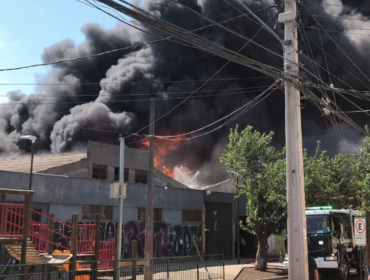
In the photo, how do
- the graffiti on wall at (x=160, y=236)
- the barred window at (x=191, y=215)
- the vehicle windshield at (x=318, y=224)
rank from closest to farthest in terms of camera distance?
the vehicle windshield at (x=318, y=224) < the graffiti on wall at (x=160, y=236) < the barred window at (x=191, y=215)

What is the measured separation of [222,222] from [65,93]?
42339 mm

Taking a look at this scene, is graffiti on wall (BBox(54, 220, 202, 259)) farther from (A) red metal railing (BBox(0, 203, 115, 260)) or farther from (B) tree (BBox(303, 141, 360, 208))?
(B) tree (BBox(303, 141, 360, 208))

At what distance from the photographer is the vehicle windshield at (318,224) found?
1722cm

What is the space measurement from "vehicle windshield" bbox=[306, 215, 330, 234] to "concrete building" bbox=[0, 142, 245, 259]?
10.5 meters

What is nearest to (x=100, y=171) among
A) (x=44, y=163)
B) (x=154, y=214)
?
(x=154, y=214)

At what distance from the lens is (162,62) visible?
200 feet

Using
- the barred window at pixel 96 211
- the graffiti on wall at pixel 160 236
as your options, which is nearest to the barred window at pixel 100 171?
the barred window at pixel 96 211

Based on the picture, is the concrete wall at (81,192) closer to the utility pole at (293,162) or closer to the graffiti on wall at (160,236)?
the graffiti on wall at (160,236)

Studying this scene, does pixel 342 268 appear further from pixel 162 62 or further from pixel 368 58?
pixel 162 62

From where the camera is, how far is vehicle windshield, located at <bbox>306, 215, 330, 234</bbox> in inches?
678

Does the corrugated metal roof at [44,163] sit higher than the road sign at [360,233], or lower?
higher

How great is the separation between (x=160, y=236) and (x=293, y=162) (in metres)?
16.1

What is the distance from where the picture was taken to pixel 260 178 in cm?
2078

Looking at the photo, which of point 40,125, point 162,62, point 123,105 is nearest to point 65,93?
point 40,125
